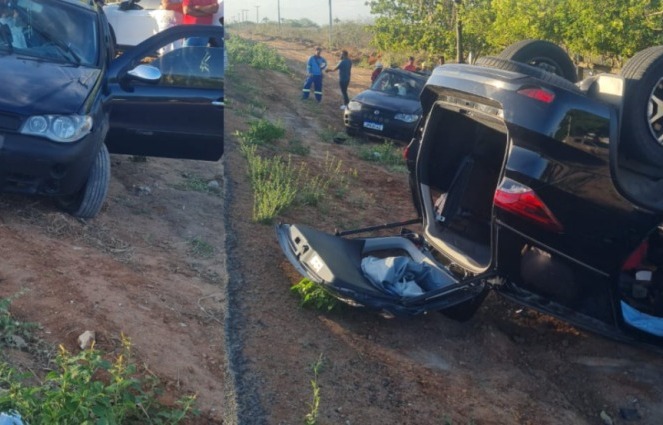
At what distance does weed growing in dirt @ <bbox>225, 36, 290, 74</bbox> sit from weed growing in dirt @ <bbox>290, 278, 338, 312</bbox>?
1.33 meters

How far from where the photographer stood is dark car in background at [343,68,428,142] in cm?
659

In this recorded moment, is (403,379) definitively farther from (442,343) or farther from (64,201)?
(64,201)

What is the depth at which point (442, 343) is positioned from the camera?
4.61m

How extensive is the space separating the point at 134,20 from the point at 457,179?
602 centimetres

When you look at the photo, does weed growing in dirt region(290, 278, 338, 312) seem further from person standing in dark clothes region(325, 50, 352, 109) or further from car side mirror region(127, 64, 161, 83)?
car side mirror region(127, 64, 161, 83)

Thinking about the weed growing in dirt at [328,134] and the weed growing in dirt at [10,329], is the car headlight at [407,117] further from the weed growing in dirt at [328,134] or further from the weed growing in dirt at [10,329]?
the weed growing in dirt at [10,329]

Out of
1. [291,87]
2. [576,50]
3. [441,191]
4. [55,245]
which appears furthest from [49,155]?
[576,50]

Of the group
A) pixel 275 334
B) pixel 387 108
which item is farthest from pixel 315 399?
pixel 387 108

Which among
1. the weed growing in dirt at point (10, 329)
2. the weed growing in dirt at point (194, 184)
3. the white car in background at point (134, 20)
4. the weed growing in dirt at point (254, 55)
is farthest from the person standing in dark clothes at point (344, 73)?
the white car in background at point (134, 20)

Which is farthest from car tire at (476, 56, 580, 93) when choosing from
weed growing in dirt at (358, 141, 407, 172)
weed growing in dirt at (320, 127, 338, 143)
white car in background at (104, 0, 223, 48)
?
white car in background at (104, 0, 223, 48)

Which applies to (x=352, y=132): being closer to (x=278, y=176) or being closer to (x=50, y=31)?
(x=278, y=176)

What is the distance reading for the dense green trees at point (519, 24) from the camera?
13.8 feet

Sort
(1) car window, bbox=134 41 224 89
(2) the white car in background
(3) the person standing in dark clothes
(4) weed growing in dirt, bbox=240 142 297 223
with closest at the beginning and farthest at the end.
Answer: (4) weed growing in dirt, bbox=240 142 297 223 → (3) the person standing in dark clothes → (1) car window, bbox=134 41 224 89 → (2) the white car in background

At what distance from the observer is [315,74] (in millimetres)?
6371
